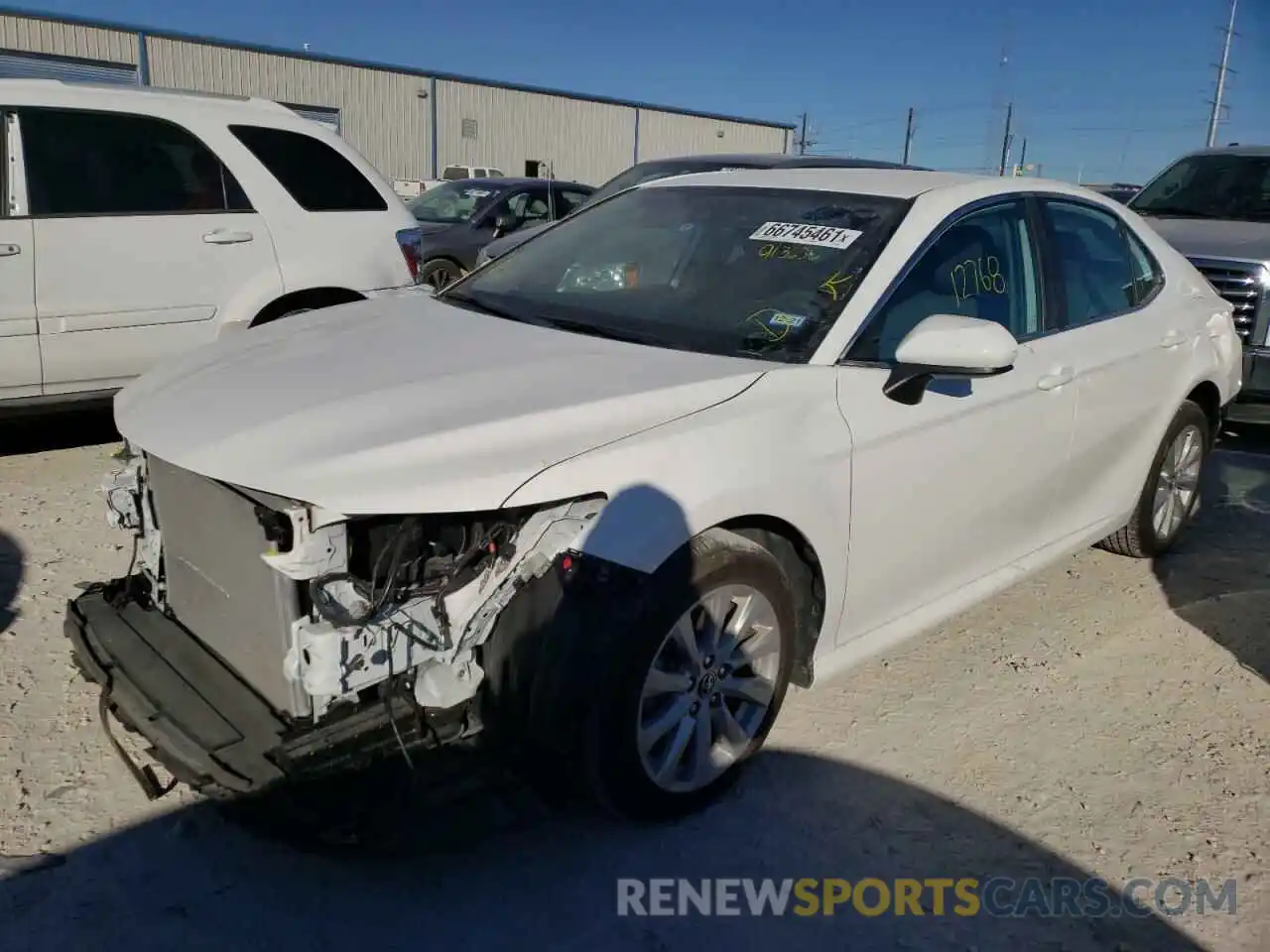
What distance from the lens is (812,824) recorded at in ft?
9.49

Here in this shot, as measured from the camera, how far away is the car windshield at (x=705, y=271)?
3125 millimetres

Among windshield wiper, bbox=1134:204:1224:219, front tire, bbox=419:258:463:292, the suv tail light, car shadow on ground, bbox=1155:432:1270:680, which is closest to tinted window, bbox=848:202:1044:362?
car shadow on ground, bbox=1155:432:1270:680

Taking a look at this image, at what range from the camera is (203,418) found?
254 cm

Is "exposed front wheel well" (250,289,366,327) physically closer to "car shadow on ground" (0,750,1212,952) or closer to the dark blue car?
"car shadow on ground" (0,750,1212,952)

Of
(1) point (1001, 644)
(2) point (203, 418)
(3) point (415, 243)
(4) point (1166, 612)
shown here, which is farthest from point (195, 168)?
(4) point (1166, 612)

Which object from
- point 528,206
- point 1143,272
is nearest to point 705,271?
point 1143,272

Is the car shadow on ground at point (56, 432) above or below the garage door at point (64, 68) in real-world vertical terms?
below

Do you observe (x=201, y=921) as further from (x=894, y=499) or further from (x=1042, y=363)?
(x=1042, y=363)

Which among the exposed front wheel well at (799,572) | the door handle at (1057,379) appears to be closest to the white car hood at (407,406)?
the exposed front wheel well at (799,572)

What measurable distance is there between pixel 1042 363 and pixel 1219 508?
2.90 m

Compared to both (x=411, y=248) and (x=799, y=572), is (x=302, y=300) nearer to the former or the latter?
(x=411, y=248)

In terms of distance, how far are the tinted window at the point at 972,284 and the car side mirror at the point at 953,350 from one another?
0.18m

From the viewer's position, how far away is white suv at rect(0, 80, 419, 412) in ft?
17.0

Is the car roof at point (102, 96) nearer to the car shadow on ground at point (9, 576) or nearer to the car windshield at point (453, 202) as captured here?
the car shadow on ground at point (9, 576)
